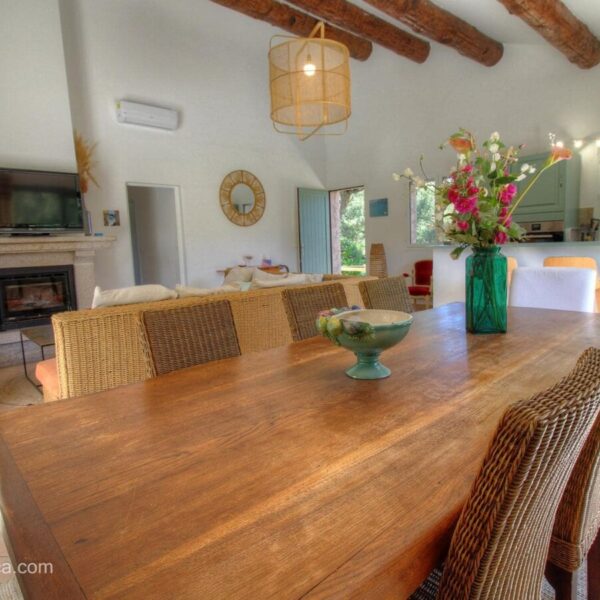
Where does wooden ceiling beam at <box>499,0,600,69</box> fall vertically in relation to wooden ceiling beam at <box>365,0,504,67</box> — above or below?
below

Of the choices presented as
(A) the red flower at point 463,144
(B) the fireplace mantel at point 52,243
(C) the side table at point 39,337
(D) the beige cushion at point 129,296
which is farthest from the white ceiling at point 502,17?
(C) the side table at point 39,337

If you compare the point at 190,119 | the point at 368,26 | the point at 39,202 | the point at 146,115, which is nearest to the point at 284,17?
the point at 368,26

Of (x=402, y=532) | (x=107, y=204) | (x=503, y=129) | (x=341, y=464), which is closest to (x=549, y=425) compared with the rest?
(x=402, y=532)

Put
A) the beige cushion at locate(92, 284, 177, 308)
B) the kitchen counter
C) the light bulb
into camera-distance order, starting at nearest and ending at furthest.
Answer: the beige cushion at locate(92, 284, 177, 308) → the light bulb → the kitchen counter

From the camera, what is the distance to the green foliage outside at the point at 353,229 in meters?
8.23

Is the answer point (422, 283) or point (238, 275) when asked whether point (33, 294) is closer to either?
point (238, 275)

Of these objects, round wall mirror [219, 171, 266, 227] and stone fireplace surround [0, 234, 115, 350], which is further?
round wall mirror [219, 171, 266, 227]

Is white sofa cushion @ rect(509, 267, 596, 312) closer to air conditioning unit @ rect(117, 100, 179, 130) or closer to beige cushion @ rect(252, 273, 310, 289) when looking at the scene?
beige cushion @ rect(252, 273, 310, 289)

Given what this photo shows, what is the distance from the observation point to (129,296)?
255 cm

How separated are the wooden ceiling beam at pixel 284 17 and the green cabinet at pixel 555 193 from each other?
3.15m

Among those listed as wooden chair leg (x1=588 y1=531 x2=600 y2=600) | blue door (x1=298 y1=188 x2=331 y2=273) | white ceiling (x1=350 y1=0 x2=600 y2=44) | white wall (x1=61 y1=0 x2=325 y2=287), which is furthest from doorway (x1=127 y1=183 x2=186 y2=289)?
wooden chair leg (x1=588 y1=531 x2=600 y2=600)

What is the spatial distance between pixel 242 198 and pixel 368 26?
282cm

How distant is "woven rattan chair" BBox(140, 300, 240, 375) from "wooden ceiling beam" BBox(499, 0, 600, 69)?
12.6ft

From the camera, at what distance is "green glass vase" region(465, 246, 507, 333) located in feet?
5.44
